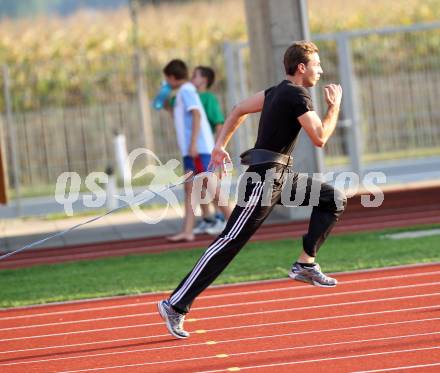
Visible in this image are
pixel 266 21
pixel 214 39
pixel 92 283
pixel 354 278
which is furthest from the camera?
pixel 214 39

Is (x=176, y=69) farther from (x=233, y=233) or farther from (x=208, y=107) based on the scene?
(x=233, y=233)

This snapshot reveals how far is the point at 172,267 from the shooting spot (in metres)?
11.9

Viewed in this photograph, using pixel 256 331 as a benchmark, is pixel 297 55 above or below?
above

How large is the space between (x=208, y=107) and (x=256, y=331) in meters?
5.97

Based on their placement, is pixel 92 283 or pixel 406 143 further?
pixel 406 143

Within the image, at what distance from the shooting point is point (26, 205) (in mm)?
20188

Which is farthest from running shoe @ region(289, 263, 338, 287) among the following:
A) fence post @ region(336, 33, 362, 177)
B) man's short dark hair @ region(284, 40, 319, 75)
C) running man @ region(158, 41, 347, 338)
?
fence post @ region(336, 33, 362, 177)

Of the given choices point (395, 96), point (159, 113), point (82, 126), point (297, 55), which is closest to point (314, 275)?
point (297, 55)

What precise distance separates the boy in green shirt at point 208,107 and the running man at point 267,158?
218 inches

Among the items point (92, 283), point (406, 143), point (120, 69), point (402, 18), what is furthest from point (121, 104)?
point (402, 18)

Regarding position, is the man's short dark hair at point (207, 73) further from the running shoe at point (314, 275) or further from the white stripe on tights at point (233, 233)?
the white stripe on tights at point (233, 233)

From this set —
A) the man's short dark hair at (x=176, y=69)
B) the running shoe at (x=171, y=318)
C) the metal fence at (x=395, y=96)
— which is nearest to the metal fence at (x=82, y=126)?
the metal fence at (x=395, y=96)

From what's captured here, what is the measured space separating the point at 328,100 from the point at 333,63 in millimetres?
13866

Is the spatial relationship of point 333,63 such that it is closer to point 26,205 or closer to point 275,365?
point 26,205
